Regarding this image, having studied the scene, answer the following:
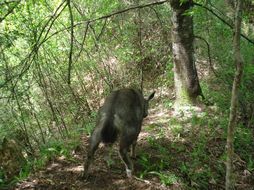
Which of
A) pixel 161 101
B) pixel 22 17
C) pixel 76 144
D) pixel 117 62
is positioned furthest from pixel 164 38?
pixel 76 144

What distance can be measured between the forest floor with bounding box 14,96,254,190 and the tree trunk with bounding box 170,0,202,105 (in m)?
0.93

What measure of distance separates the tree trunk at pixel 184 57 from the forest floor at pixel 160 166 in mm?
927

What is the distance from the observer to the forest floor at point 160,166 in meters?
5.87

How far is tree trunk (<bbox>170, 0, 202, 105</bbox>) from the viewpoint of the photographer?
→ 8609 millimetres

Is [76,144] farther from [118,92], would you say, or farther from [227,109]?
[227,109]

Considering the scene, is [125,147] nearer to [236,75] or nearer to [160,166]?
[160,166]

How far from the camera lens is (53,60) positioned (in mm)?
10945

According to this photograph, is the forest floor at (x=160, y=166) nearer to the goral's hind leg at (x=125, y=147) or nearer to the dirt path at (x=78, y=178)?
the dirt path at (x=78, y=178)

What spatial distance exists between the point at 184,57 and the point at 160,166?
3325 mm

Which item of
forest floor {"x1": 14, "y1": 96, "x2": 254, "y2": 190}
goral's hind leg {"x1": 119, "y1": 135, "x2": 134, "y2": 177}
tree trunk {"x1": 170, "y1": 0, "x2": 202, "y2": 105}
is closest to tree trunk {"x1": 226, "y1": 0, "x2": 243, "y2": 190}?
forest floor {"x1": 14, "y1": 96, "x2": 254, "y2": 190}

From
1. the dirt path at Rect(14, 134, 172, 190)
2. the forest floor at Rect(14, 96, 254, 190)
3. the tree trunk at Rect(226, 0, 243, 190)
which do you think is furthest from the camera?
the forest floor at Rect(14, 96, 254, 190)

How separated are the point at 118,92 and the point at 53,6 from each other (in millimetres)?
5597

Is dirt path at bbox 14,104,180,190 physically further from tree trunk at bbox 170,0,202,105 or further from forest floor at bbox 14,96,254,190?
tree trunk at bbox 170,0,202,105

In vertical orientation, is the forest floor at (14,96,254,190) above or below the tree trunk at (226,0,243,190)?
below
